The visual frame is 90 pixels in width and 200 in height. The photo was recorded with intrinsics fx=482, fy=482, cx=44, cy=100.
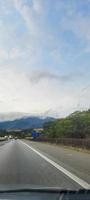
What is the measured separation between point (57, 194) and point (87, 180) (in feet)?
24.1

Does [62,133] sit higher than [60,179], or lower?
higher

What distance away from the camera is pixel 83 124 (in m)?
126

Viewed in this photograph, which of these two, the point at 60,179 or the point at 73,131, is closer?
the point at 60,179

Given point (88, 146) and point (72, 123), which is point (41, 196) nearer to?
A: point (88, 146)

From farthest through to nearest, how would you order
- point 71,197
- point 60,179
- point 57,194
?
point 60,179, point 57,194, point 71,197

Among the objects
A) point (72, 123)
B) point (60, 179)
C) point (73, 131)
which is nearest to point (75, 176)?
point (60, 179)

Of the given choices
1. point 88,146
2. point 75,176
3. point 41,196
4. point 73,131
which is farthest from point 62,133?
point 41,196

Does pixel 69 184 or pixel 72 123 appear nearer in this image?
pixel 69 184

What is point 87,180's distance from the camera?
597 inches

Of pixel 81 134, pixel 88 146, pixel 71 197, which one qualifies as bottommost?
pixel 71 197

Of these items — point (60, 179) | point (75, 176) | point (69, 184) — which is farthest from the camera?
point (75, 176)

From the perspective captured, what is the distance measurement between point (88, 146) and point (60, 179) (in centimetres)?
2993

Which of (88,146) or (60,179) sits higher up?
(88,146)

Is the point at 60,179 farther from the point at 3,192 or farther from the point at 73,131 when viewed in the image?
the point at 73,131
